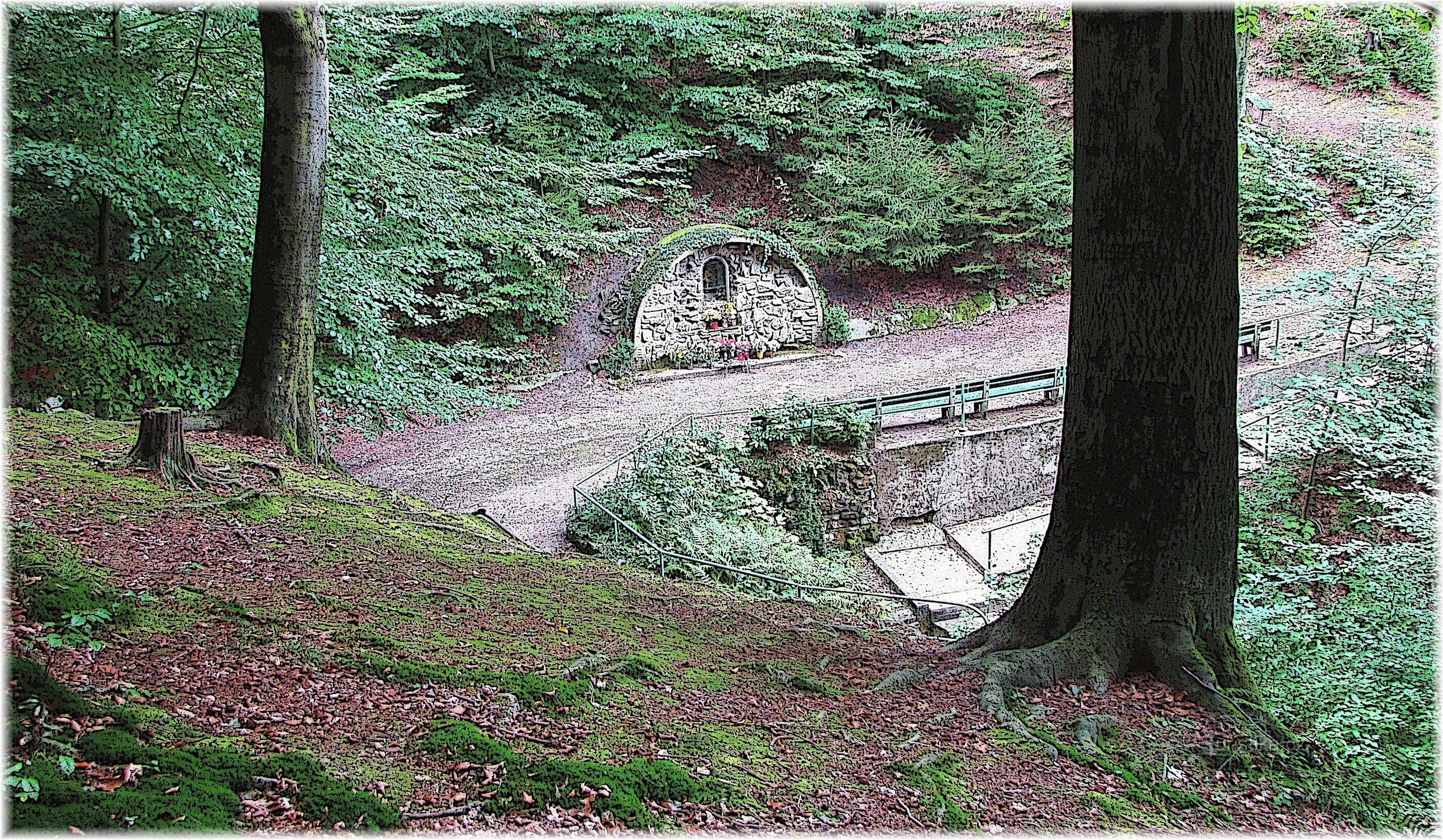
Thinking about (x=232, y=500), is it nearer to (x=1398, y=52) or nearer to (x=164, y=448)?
(x=164, y=448)

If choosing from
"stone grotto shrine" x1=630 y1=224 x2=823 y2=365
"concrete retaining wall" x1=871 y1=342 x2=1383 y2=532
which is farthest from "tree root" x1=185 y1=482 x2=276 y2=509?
"stone grotto shrine" x1=630 y1=224 x2=823 y2=365

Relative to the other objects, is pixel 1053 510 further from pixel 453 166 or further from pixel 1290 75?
pixel 1290 75

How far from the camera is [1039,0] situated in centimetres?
3253

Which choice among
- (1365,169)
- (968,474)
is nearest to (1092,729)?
(968,474)

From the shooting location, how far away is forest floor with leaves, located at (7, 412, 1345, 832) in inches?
148

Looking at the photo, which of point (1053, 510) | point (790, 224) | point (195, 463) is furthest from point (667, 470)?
point (790, 224)

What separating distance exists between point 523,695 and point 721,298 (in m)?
16.2

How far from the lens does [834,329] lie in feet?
71.1

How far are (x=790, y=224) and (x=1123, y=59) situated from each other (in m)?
18.8

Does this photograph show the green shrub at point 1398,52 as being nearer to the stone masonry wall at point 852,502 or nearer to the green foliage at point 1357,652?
the stone masonry wall at point 852,502

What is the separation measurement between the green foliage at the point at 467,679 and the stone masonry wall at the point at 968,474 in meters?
11.0

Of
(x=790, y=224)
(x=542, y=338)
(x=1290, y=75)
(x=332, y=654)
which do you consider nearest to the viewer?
(x=332, y=654)

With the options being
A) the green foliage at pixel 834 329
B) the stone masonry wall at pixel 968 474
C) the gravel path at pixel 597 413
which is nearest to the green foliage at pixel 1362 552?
the stone masonry wall at pixel 968 474

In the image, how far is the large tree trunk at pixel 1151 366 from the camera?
17.9 feet
